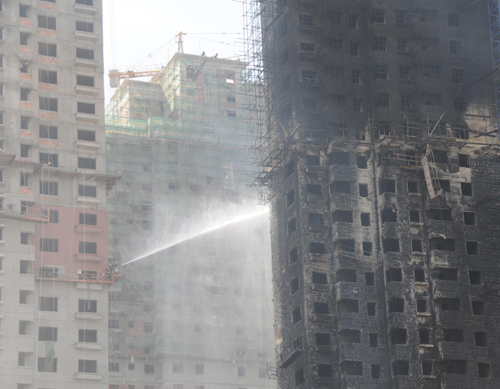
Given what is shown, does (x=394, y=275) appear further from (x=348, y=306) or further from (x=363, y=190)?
(x=363, y=190)

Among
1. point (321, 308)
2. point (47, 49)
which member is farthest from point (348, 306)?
point (47, 49)

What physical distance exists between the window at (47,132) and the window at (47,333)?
1871cm

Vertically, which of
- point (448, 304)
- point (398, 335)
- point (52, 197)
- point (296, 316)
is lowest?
point (398, 335)

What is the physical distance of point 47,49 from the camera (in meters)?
119

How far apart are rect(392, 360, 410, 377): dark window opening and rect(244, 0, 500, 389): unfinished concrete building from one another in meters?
0.14

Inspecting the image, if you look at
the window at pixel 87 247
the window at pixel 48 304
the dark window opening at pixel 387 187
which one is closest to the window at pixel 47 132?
the window at pixel 87 247

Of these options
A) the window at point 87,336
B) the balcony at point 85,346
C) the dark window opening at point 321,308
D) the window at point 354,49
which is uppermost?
the window at point 354,49

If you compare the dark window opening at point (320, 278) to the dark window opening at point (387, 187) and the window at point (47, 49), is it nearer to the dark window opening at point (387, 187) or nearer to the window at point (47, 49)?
the dark window opening at point (387, 187)

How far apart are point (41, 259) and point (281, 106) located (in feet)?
87.9

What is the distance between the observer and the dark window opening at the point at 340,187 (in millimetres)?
112625

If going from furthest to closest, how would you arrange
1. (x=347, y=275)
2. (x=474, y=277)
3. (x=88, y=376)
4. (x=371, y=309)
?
(x=474, y=277)
(x=347, y=275)
(x=371, y=309)
(x=88, y=376)

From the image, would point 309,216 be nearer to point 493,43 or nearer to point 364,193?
point 364,193

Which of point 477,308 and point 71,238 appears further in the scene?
point 71,238

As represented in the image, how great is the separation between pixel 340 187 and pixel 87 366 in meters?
27.8
